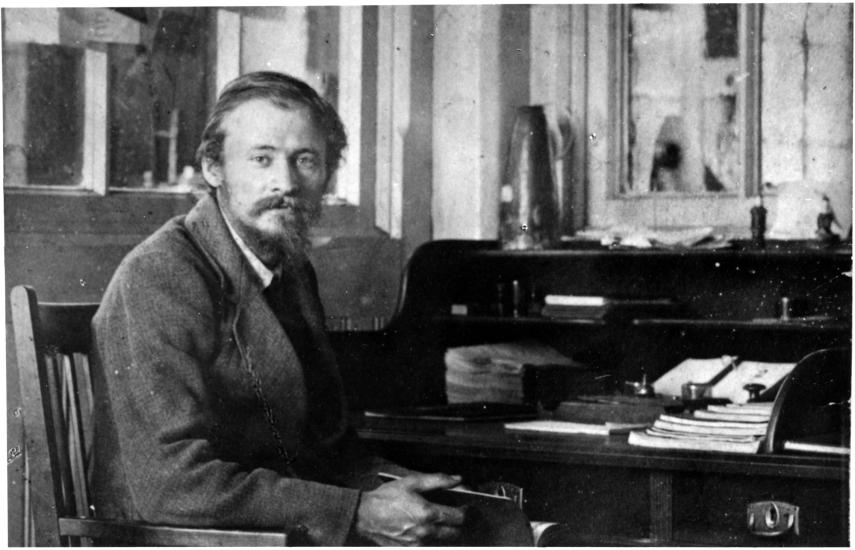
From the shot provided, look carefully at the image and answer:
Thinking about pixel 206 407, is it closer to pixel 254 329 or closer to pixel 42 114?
pixel 254 329

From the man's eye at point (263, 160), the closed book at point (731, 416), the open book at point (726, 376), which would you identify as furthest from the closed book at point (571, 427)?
the man's eye at point (263, 160)

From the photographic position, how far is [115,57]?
2518 mm

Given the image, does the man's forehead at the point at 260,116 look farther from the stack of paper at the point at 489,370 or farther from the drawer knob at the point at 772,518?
the drawer knob at the point at 772,518

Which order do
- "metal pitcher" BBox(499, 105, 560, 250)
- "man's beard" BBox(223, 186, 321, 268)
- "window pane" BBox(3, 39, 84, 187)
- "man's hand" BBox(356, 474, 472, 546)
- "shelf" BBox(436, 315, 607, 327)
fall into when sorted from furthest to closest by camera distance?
1. "metal pitcher" BBox(499, 105, 560, 250)
2. "shelf" BBox(436, 315, 607, 327)
3. "window pane" BBox(3, 39, 84, 187)
4. "man's beard" BBox(223, 186, 321, 268)
5. "man's hand" BBox(356, 474, 472, 546)

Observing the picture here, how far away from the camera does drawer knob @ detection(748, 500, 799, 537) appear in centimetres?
218

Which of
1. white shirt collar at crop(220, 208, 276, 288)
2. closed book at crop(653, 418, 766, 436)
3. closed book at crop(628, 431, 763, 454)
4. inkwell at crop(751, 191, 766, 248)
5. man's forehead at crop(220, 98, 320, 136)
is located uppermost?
man's forehead at crop(220, 98, 320, 136)

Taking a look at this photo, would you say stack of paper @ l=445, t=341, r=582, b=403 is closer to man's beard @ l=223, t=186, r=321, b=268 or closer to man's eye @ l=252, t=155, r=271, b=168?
man's beard @ l=223, t=186, r=321, b=268

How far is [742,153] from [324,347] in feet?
4.32

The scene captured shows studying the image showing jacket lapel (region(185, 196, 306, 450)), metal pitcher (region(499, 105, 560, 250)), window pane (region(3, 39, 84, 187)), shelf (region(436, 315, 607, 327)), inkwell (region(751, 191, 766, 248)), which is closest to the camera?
jacket lapel (region(185, 196, 306, 450))

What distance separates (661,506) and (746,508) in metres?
0.16

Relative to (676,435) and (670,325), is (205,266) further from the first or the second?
(670,325)

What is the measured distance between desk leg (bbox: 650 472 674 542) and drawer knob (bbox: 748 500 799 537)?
0.50ft

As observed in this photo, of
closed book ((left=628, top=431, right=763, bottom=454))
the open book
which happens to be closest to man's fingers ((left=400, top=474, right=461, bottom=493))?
closed book ((left=628, top=431, right=763, bottom=454))

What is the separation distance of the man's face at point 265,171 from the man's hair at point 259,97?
0.01 m
